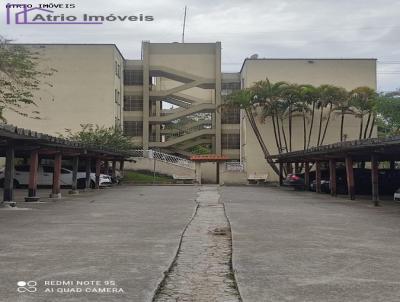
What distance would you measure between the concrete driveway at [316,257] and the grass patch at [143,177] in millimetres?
28144

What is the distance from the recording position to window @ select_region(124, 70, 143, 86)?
57500 millimetres

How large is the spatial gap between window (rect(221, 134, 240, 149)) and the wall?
12.7 meters

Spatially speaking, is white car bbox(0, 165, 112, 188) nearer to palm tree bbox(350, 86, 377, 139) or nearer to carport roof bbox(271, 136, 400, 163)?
carport roof bbox(271, 136, 400, 163)

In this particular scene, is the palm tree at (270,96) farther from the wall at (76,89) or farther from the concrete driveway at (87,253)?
the concrete driveway at (87,253)

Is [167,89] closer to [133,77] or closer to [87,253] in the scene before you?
[133,77]

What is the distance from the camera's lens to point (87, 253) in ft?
29.9

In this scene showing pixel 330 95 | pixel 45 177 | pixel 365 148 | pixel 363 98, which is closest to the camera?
pixel 365 148

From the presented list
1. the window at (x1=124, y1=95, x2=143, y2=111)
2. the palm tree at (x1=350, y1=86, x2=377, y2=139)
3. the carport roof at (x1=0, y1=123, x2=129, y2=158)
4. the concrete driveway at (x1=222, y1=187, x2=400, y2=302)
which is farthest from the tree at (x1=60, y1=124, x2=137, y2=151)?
the concrete driveway at (x1=222, y1=187, x2=400, y2=302)

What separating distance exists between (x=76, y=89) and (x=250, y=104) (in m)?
15.9

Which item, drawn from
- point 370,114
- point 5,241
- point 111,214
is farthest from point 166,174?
point 5,241

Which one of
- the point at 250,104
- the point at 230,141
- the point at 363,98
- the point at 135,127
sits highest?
the point at 363,98

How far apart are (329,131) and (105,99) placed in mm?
20046

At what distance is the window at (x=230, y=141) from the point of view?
5878 cm

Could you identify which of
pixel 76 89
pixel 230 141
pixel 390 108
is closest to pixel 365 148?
pixel 390 108
